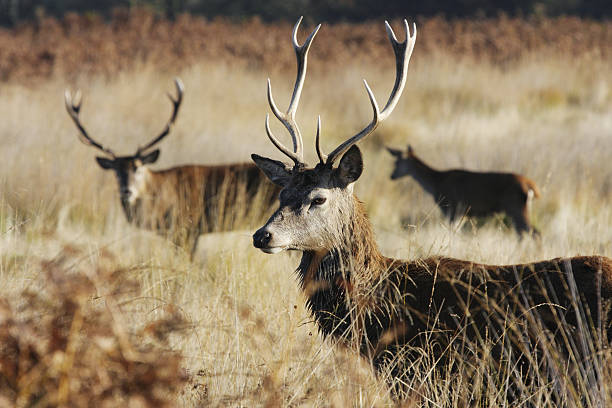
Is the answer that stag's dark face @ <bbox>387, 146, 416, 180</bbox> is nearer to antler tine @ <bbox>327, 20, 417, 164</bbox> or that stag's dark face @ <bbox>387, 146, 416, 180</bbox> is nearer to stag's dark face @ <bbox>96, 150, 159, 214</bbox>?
stag's dark face @ <bbox>96, 150, 159, 214</bbox>

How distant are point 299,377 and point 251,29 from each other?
19.4 metres

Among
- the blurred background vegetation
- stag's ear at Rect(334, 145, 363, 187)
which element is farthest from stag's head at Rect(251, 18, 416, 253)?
the blurred background vegetation

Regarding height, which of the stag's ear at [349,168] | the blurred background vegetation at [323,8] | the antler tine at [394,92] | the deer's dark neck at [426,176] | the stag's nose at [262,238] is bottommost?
the deer's dark neck at [426,176]

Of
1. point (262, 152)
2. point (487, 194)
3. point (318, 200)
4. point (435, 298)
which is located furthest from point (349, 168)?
point (262, 152)

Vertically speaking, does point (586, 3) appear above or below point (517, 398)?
above

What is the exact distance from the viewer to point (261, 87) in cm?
1564

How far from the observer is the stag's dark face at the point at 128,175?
25.7 ft

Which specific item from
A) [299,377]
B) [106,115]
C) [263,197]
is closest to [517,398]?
[299,377]

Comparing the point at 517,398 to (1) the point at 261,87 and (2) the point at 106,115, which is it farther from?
(1) the point at 261,87

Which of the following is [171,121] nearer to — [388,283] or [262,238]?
[262,238]

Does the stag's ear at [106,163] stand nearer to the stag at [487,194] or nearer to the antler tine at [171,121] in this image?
the antler tine at [171,121]

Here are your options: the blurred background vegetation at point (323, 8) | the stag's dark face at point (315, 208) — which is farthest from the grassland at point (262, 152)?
the blurred background vegetation at point (323, 8)

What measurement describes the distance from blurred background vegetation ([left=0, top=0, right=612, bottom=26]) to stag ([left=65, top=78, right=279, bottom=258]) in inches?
828

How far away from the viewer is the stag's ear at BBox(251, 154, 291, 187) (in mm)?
4324
